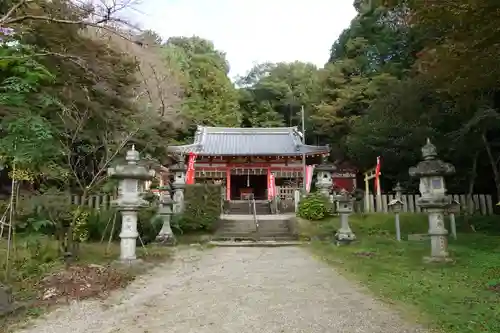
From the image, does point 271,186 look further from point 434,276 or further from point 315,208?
point 434,276

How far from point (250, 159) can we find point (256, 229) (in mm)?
10471

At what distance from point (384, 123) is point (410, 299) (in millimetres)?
14472

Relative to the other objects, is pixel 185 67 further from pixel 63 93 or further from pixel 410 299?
pixel 410 299

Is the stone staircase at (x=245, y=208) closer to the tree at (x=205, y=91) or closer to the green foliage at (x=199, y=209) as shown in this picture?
the green foliage at (x=199, y=209)

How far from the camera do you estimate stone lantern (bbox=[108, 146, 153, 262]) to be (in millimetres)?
7637

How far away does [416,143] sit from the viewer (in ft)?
53.7

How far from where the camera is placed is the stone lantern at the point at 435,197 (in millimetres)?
Answer: 7340

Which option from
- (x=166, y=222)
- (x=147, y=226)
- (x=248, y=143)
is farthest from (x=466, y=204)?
(x=248, y=143)

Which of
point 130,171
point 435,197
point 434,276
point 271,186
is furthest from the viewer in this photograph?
point 271,186

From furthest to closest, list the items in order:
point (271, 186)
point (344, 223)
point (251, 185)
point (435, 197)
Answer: point (251, 185) → point (271, 186) → point (344, 223) → point (435, 197)

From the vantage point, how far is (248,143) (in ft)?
80.9

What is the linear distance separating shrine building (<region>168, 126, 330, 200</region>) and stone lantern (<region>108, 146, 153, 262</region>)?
12923mm

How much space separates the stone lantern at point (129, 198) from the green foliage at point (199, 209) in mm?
3959

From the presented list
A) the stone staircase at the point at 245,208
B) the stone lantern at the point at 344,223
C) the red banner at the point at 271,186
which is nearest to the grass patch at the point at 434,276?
the stone lantern at the point at 344,223
